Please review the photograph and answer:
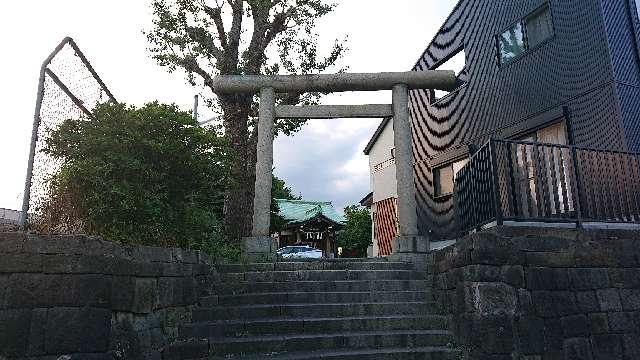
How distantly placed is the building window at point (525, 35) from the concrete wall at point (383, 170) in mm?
8505

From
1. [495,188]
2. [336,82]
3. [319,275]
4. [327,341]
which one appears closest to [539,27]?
[336,82]

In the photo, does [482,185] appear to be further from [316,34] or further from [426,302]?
[316,34]

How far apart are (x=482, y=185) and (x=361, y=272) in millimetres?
2571

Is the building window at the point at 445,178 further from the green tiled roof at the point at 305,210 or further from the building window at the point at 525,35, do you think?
the green tiled roof at the point at 305,210

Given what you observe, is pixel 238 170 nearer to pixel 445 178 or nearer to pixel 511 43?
pixel 445 178

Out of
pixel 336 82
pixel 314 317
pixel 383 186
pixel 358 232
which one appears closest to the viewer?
pixel 314 317

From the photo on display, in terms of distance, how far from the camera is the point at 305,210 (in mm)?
31172

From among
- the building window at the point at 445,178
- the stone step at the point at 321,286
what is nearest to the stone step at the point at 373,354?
the stone step at the point at 321,286

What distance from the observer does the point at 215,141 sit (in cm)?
639

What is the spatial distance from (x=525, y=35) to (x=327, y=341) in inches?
332

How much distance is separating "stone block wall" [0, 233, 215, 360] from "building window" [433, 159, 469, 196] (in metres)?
9.37

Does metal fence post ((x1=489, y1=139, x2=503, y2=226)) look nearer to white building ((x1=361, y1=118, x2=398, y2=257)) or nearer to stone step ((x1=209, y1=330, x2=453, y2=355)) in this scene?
stone step ((x1=209, y1=330, x2=453, y2=355))

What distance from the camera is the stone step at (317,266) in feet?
22.3

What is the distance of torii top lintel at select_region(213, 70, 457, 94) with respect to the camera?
8906mm
